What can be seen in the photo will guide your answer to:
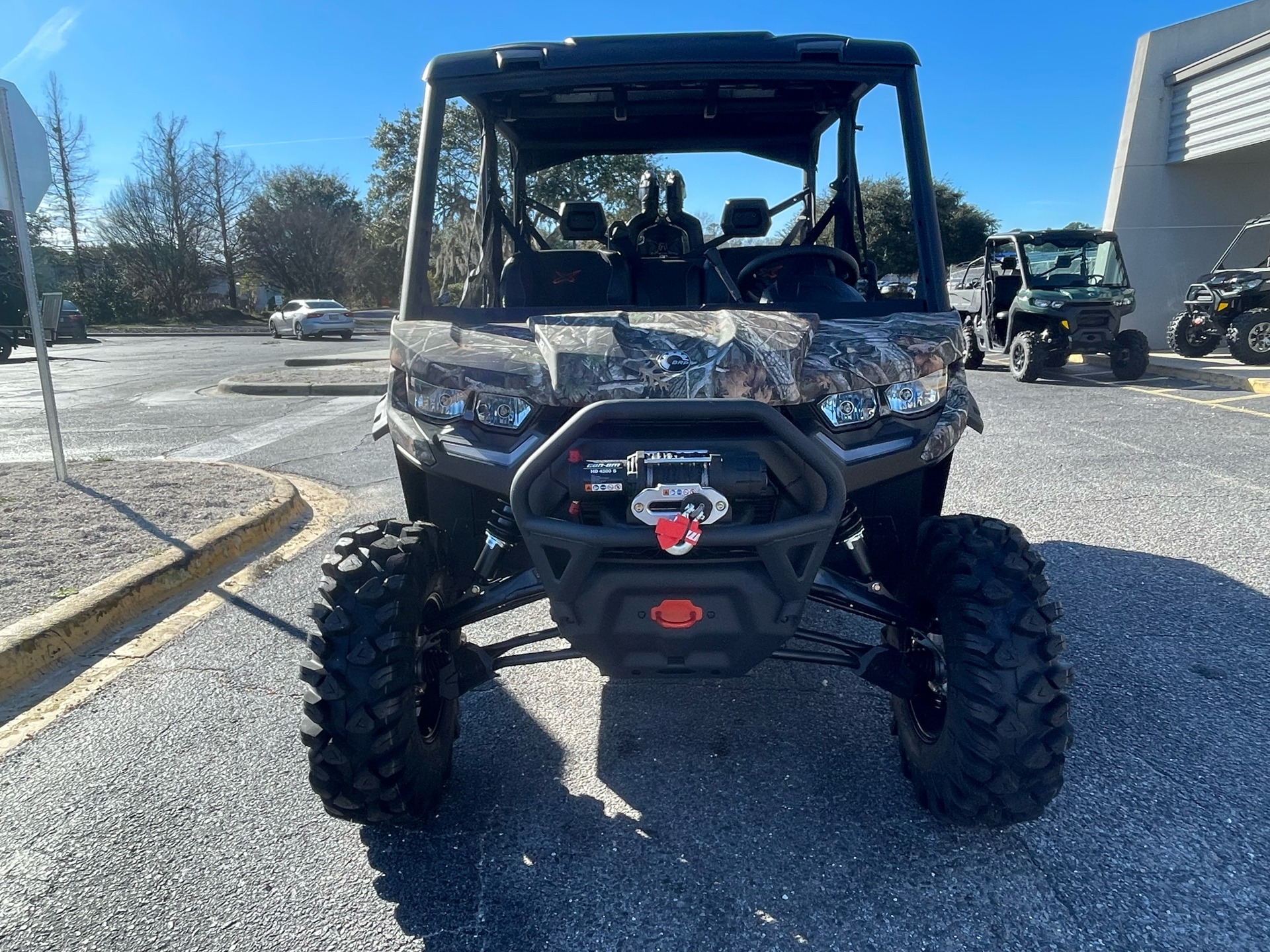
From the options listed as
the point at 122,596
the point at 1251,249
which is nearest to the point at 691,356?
the point at 122,596

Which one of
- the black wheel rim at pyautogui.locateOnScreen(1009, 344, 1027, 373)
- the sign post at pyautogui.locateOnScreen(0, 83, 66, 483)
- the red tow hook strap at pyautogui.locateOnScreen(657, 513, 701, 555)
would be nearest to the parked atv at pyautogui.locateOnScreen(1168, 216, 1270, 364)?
the black wheel rim at pyautogui.locateOnScreen(1009, 344, 1027, 373)

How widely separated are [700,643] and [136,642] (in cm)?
300

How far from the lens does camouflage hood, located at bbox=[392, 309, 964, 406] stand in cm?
208

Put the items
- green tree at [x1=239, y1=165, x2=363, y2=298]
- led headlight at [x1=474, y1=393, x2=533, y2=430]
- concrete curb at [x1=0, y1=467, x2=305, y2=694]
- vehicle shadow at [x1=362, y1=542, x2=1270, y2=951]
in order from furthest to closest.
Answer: green tree at [x1=239, y1=165, x2=363, y2=298] < concrete curb at [x1=0, y1=467, x2=305, y2=694] < led headlight at [x1=474, y1=393, x2=533, y2=430] < vehicle shadow at [x1=362, y1=542, x2=1270, y2=951]

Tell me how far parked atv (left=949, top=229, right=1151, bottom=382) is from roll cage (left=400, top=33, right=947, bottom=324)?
9759mm

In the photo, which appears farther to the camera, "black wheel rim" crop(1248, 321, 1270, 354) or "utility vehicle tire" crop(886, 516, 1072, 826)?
"black wheel rim" crop(1248, 321, 1270, 354)

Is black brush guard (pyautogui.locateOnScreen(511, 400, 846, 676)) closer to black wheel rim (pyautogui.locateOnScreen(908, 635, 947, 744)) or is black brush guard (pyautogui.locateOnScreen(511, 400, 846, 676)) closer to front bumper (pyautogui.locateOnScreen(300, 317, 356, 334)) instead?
black wheel rim (pyautogui.locateOnScreen(908, 635, 947, 744))

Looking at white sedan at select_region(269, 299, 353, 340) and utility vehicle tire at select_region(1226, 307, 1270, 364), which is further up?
utility vehicle tire at select_region(1226, 307, 1270, 364)

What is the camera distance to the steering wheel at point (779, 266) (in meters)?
3.25

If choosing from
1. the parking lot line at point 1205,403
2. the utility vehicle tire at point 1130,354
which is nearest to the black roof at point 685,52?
the parking lot line at point 1205,403

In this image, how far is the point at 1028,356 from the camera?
1254 cm

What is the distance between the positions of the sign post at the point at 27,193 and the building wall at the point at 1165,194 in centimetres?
1796

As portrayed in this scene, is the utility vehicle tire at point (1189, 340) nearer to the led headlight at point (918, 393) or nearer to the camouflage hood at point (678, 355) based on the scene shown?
the camouflage hood at point (678, 355)

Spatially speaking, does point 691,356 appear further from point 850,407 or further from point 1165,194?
point 1165,194
